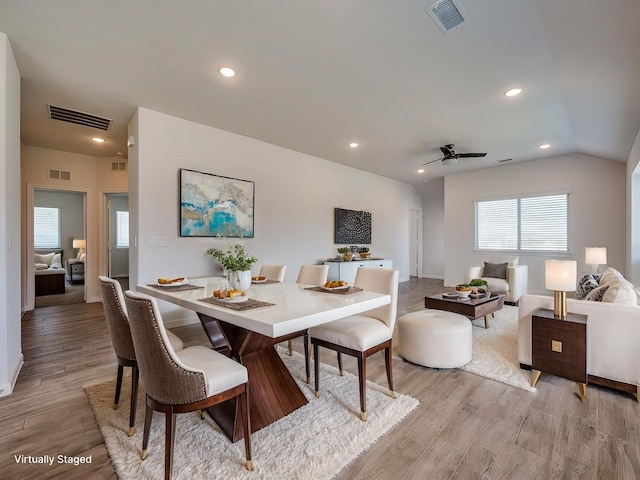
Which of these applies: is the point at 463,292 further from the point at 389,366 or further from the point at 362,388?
the point at 362,388

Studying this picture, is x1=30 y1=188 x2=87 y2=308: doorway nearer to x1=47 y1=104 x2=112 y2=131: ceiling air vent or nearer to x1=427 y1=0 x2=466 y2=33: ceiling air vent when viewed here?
x1=47 y1=104 x2=112 y2=131: ceiling air vent

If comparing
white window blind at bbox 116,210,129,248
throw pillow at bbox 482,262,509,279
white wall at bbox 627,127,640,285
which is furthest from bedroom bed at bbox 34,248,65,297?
white wall at bbox 627,127,640,285

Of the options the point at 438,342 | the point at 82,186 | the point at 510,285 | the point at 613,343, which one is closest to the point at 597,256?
the point at 510,285

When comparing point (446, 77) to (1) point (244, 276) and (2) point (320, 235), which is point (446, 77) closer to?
(1) point (244, 276)

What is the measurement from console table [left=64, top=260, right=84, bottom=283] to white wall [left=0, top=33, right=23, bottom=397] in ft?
20.2

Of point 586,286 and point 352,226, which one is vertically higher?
point 352,226

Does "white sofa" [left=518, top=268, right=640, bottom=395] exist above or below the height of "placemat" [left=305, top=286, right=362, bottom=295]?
below

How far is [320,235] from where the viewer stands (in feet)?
19.8

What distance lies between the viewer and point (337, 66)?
2852 mm

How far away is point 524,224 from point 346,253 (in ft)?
12.8

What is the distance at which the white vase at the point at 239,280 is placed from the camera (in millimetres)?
2289

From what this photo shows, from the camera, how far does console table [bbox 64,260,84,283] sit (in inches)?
308

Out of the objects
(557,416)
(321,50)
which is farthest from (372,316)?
(321,50)

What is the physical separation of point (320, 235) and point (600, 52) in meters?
4.47
